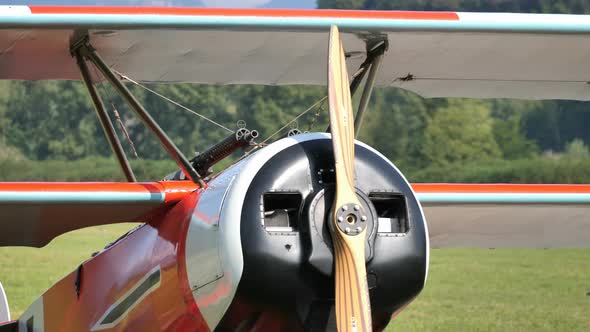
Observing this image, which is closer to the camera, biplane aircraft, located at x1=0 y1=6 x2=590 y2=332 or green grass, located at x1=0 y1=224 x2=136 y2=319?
biplane aircraft, located at x1=0 y1=6 x2=590 y2=332

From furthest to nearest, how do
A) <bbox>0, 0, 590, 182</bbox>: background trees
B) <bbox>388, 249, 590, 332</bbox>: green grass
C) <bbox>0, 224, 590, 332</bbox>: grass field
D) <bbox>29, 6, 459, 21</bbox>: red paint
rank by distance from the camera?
<bbox>0, 0, 590, 182</bbox>: background trees, <bbox>0, 224, 590, 332</bbox>: grass field, <bbox>388, 249, 590, 332</bbox>: green grass, <bbox>29, 6, 459, 21</bbox>: red paint

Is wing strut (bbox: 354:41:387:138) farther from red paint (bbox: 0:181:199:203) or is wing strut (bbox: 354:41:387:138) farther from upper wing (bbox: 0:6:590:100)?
red paint (bbox: 0:181:199:203)

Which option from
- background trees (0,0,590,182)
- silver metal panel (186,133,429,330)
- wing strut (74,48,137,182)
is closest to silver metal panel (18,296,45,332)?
wing strut (74,48,137,182)

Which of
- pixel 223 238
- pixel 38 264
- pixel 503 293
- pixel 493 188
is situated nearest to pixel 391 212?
pixel 223 238

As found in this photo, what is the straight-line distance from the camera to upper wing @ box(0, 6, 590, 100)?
550cm

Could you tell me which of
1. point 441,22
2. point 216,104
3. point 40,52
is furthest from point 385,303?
point 216,104

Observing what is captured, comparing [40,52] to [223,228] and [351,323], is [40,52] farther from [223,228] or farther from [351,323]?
[351,323]

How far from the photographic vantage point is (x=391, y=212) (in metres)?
4.23

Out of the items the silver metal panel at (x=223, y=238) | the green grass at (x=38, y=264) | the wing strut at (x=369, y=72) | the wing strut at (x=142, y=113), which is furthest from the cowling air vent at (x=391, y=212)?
the green grass at (x=38, y=264)

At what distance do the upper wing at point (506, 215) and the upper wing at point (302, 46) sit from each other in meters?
0.89

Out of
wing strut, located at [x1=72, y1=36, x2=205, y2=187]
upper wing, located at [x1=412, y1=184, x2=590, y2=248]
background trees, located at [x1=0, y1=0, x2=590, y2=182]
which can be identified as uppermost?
background trees, located at [x1=0, y1=0, x2=590, y2=182]

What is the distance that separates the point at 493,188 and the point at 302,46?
1485mm

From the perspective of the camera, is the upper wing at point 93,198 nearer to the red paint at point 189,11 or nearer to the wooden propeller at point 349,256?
the red paint at point 189,11

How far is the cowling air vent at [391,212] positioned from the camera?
4.17 m
